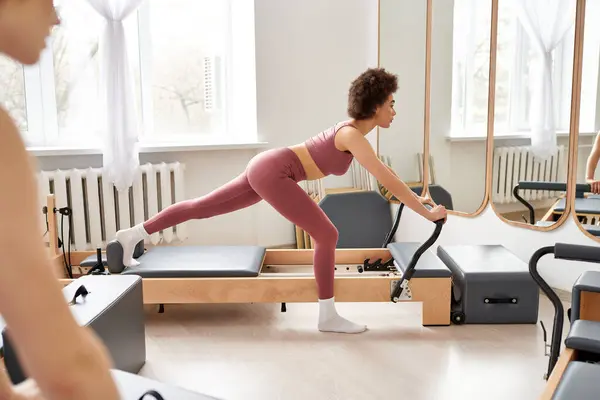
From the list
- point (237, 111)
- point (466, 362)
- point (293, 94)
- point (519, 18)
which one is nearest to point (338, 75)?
point (293, 94)

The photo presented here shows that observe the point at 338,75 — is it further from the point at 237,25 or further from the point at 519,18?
the point at 519,18

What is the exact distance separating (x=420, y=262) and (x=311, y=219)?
2.44 ft

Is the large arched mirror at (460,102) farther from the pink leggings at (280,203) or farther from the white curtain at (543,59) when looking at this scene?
the pink leggings at (280,203)

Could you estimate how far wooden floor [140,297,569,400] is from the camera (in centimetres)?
236

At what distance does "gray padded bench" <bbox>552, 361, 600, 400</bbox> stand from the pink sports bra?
161 cm

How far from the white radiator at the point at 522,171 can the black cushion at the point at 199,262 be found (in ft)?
5.36

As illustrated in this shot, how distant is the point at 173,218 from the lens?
3115 millimetres

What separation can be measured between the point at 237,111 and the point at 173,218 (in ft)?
6.53

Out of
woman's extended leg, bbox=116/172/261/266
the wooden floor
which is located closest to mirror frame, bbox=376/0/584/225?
the wooden floor

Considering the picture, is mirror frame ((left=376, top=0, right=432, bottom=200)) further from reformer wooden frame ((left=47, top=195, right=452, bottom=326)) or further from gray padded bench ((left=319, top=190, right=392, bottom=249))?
reformer wooden frame ((left=47, top=195, right=452, bottom=326))

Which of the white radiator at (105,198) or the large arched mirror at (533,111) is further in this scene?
the white radiator at (105,198)

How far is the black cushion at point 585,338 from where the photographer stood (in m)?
1.73

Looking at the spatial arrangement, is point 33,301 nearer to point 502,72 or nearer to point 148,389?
point 148,389

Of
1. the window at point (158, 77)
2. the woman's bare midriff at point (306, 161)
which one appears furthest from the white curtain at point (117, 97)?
the woman's bare midriff at point (306, 161)
